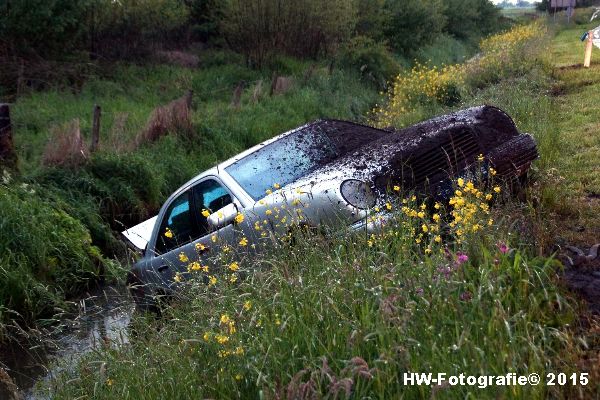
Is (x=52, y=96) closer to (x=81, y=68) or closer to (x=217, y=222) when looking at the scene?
(x=81, y=68)

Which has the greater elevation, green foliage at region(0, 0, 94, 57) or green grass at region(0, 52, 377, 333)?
green foliage at region(0, 0, 94, 57)

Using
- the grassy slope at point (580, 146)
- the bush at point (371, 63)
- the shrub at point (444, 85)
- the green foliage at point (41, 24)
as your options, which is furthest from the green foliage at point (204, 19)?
the grassy slope at point (580, 146)

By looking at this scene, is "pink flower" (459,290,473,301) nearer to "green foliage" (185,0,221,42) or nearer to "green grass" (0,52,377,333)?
"green grass" (0,52,377,333)

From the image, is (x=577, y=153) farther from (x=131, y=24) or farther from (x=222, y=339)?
(x=131, y=24)

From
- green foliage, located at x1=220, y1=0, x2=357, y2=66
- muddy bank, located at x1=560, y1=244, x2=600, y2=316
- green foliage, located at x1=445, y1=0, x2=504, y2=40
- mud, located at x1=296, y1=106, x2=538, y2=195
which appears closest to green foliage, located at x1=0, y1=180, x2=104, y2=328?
mud, located at x1=296, y1=106, x2=538, y2=195

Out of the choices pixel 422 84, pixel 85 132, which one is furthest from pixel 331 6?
pixel 85 132

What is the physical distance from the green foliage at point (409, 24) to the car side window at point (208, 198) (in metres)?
26.0

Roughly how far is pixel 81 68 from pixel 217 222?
17.9 m

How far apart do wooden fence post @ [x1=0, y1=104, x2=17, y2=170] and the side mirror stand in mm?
5511

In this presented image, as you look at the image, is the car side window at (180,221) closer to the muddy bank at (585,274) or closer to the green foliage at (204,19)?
the muddy bank at (585,274)

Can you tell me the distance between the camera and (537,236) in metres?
4.39

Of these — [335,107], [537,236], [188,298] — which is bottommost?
[335,107]

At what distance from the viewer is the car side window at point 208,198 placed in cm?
695

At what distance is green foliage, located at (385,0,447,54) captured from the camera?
107 ft
